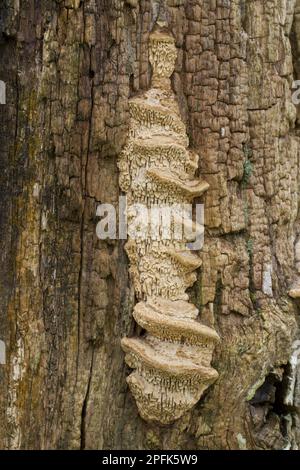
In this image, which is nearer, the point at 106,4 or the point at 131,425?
the point at 106,4

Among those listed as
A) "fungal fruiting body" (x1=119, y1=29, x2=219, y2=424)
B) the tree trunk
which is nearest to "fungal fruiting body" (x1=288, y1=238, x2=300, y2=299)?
the tree trunk

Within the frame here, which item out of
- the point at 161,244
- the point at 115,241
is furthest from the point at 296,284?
the point at 115,241

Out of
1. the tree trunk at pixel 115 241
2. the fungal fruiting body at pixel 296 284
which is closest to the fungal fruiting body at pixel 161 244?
the tree trunk at pixel 115 241

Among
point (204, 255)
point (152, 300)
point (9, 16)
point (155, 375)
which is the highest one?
point (9, 16)

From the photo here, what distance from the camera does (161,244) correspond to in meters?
2.88

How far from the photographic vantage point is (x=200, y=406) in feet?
9.69

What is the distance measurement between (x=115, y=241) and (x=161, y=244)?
244 mm

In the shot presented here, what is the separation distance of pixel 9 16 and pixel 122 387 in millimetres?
2005

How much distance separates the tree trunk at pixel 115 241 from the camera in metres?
2.84

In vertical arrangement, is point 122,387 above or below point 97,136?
below

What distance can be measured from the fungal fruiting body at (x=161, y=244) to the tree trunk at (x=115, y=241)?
0.06m

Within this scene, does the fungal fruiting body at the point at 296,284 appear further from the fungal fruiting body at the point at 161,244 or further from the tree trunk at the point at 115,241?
the fungal fruiting body at the point at 161,244

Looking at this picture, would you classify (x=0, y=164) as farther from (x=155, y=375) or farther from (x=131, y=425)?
(x=131, y=425)
